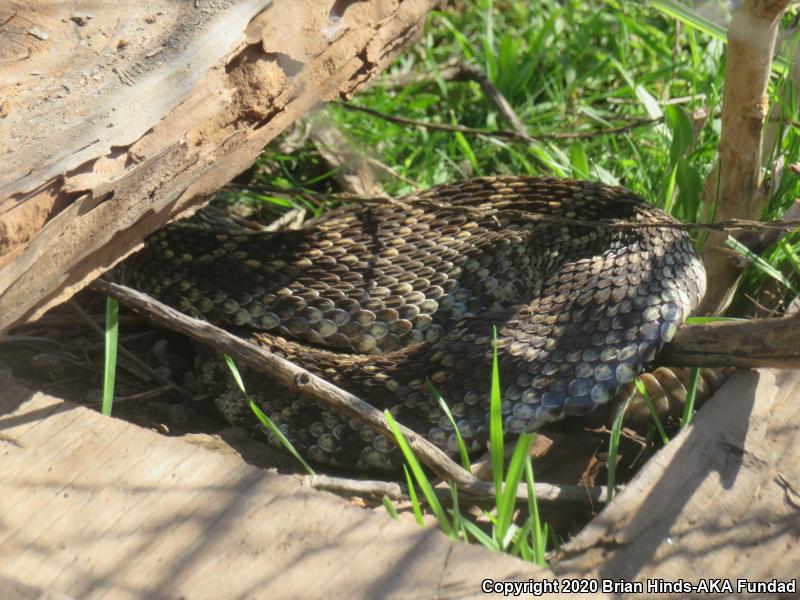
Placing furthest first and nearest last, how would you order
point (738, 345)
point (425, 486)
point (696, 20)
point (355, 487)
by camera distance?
point (696, 20) → point (738, 345) → point (355, 487) → point (425, 486)

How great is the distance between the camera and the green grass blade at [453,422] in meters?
3.01

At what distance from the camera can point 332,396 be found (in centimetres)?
301

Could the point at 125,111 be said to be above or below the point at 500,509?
above

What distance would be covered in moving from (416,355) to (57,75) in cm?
147

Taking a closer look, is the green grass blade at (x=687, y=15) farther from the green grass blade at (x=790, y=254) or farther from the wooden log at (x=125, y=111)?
the wooden log at (x=125, y=111)

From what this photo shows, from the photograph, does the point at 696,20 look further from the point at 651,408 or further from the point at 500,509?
the point at 500,509

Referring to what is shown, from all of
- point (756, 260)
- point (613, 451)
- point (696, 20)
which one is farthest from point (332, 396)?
point (696, 20)

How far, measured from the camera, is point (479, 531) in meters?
2.66

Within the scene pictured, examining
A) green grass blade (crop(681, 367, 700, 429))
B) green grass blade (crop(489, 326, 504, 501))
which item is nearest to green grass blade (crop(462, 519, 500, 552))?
green grass blade (crop(489, 326, 504, 501))

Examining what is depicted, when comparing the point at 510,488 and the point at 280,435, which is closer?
the point at 510,488

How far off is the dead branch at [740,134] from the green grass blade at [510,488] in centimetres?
151

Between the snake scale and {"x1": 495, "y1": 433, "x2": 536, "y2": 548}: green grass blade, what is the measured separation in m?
0.59

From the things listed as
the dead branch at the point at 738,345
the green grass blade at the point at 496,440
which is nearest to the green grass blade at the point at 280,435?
the green grass blade at the point at 496,440

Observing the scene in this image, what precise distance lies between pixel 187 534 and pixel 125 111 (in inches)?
47.2
